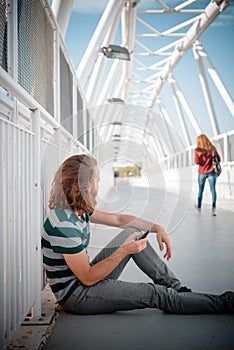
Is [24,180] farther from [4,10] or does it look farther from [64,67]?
[64,67]

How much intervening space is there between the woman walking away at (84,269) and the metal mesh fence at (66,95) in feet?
7.07

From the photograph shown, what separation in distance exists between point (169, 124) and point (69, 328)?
106 feet

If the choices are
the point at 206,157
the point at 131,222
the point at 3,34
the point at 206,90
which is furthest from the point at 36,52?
the point at 206,90

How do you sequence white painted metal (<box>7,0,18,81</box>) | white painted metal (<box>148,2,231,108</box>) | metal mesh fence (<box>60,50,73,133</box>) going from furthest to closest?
white painted metal (<box>148,2,231,108</box>)
metal mesh fence (<box>60,50,73,133</box>)
white painted metal (<box>7,0,18,81</box>)

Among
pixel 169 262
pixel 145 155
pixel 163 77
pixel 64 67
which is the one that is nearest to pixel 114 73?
pixel 163 77

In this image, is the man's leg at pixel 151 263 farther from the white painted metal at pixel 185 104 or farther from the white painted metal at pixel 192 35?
the white painted metal at pixel 185 104

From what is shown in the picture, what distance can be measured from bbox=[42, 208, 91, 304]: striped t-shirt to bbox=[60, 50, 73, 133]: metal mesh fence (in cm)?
226

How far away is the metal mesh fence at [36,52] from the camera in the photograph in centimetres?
244

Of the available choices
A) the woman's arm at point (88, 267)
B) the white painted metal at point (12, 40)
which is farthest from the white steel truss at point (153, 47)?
the woman's arm at point (88, 267)

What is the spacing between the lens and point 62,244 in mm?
2354

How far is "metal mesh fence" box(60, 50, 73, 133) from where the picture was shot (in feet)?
15.2

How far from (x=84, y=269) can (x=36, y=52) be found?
144 centimetres

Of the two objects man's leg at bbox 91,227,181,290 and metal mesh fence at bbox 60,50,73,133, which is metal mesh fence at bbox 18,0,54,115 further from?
man's leg at bbox 91,227,181,290

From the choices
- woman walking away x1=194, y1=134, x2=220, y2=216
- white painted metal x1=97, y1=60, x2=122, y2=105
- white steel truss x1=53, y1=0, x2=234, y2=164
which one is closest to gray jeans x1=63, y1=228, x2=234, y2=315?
white steel truss x1=53, y1=0, x2=234, y2=164
